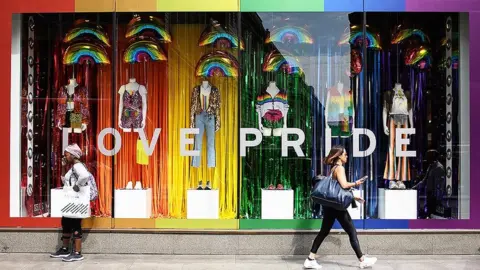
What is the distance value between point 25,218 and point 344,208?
4.86m

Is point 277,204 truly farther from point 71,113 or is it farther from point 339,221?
point 71,113

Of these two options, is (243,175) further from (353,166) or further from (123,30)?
(123,30)

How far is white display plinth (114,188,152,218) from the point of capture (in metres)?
8.52

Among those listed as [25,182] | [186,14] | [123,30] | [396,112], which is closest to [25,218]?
[25,182]

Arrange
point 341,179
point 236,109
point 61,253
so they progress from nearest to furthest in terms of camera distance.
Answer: point 341,179, point 61,253, point 236,109

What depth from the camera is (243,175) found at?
8898 mm

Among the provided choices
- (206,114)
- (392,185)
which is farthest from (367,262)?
(206,114)

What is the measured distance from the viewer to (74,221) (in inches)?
308

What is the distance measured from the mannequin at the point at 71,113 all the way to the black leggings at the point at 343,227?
4.20m

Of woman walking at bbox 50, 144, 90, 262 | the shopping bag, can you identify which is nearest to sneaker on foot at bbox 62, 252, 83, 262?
woman walking at bbox 50, 144, 90, 262

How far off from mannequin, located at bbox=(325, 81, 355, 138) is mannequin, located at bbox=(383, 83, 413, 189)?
1.99 feet

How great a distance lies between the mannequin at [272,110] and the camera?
29.1 ft

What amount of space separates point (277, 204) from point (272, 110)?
1539 millimetres

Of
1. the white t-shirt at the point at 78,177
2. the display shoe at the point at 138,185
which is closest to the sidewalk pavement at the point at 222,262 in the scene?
the white t-shirt at the point at 78,177
